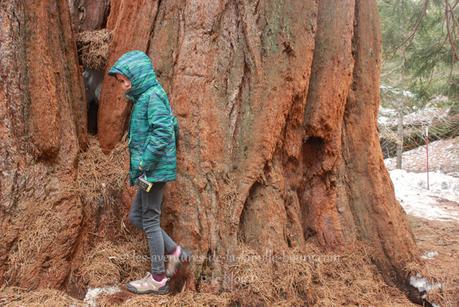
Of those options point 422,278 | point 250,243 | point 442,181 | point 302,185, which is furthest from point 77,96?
point 442,181

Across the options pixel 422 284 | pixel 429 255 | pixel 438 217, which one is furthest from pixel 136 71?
pixel 438 217

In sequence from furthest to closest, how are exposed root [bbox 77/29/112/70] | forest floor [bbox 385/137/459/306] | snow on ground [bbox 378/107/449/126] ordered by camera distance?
snow on ground [bbox 378/107/449/126], forest floor [bbox 385/137/459/306], exposed root [bbox 77/29/112/70]

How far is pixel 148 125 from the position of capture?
11.6ft

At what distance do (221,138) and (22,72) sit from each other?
5.85 feet

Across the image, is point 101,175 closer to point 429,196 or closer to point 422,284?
point 422,284

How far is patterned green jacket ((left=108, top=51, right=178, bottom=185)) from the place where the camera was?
3.39 metres

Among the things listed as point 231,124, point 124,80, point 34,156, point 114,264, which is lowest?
point 114,264

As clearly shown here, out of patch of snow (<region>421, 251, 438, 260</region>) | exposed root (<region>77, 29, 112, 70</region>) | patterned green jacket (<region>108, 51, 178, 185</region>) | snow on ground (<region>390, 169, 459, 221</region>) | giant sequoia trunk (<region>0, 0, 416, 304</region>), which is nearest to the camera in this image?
patterned green jacket (<region>108, 51, 178, 185</region>)

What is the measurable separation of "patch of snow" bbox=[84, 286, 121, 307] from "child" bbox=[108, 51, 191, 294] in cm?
14

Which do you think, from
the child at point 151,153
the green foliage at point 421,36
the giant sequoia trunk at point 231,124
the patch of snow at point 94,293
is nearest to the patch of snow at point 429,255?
the giant sequoia trunk at point 231,124

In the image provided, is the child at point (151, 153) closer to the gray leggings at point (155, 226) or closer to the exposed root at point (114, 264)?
the gray leggings at point (155, 226)

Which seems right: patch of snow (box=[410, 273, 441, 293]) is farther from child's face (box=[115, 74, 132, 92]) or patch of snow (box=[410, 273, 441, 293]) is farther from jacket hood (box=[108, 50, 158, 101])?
child's face (box=[115, 74, 132, 92])

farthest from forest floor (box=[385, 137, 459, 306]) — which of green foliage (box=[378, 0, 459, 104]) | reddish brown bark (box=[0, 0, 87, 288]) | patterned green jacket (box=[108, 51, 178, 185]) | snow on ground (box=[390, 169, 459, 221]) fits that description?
reddish brown bark (box=[0, 0, 87, 288])

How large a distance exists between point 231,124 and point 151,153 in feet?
3.38
